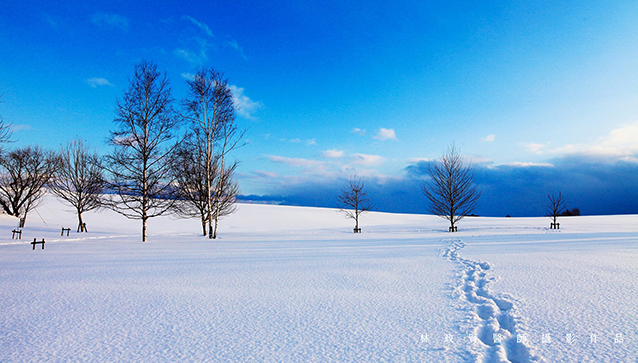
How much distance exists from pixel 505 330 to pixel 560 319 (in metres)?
0.78

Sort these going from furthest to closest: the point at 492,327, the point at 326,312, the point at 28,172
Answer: the point at 28,172
the point at 326,312
the point at 492,327

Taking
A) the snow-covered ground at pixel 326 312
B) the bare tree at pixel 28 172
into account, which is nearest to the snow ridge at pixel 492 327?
the snow-covered ground at pixel 326 312

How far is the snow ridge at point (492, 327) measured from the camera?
2.64 m

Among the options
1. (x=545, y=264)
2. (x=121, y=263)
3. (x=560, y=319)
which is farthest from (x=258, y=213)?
(x=560, y=319)

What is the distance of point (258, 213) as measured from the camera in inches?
1613

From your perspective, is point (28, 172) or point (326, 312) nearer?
point (326, 312)

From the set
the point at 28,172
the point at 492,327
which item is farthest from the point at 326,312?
the point at 28,172

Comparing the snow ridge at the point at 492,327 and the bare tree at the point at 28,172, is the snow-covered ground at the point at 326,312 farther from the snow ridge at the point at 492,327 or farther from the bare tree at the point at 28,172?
the bare tree at the point at 28,172

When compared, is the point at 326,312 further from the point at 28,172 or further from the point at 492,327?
the point at 28,172

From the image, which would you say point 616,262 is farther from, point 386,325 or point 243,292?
point 243,292

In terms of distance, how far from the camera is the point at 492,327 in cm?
322

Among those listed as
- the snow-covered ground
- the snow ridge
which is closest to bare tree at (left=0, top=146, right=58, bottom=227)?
the snow-covered ground

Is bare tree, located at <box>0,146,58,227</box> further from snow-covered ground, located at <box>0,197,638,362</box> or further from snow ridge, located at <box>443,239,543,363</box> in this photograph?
snow ridge, located at <box>443,239,543,363</box>

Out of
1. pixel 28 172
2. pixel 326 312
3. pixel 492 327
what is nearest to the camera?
pixel 492 327
